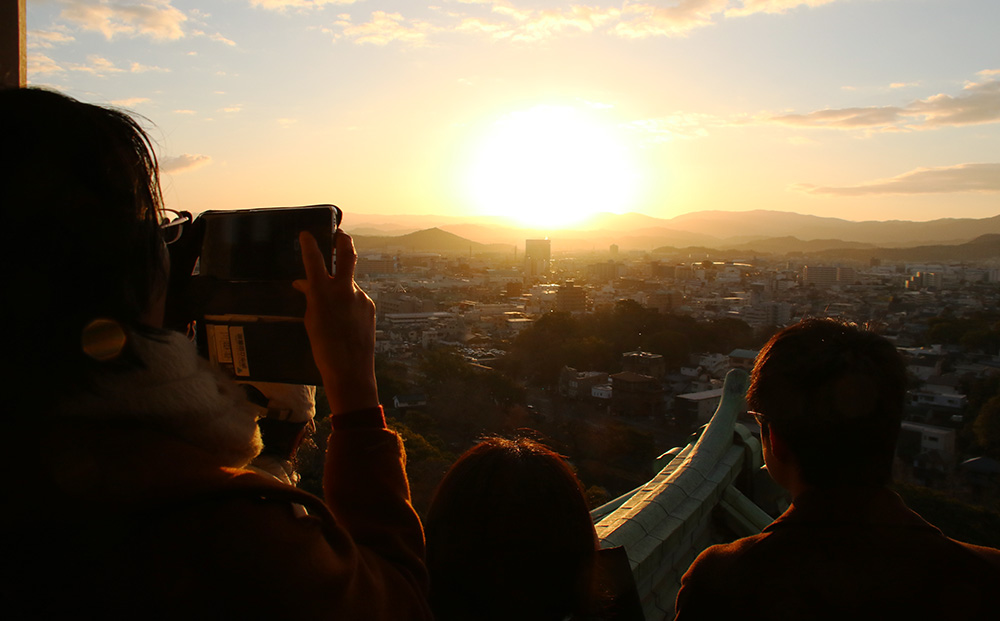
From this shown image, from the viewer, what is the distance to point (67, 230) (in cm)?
48

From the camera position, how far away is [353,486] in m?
0.65

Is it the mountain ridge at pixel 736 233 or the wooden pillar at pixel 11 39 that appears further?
the mountain ridge at pixel 736 233

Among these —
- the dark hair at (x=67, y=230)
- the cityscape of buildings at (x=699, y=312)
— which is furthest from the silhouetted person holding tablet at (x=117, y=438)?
the cityscape of buildings at (x=699, y=312)

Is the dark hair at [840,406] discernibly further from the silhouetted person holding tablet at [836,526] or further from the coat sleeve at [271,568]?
the coat sleeve at [271,568]

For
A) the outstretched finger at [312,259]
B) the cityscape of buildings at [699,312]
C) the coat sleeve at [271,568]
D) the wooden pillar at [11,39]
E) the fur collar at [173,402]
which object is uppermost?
the wooden pillar at [11,39]

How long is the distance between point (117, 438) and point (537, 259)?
29.6 meters

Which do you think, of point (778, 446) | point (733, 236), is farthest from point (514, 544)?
point (733, 236)

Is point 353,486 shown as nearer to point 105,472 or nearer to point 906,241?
point 105,472

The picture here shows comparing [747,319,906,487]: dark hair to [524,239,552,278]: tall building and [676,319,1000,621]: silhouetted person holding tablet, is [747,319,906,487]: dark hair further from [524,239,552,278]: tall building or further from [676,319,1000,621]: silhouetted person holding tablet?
[524,239,552,278]: tall building

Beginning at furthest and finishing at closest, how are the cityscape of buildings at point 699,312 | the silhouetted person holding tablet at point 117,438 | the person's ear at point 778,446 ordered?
the cityscape of buildings at point 699,312 → the person's ear at point 778,446 → the silhouetted person holding tablet at point 117,438

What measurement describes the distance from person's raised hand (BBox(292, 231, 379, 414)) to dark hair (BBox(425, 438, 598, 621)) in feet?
1.13

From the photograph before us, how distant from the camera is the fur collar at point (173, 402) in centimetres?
48

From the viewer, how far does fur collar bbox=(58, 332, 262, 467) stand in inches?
18.8

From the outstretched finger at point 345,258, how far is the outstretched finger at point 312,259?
0.02 metres
